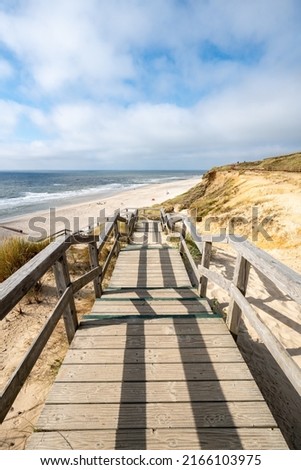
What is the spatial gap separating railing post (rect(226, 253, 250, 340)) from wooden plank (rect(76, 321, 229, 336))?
111mm

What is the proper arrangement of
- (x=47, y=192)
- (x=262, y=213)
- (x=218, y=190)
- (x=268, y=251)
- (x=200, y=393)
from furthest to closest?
(x=47, y=192), (x=218, y=190), (x=262, y=213), (x=268, y=251), (x=200, y=393)

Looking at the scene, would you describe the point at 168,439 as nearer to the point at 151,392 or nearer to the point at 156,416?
the point at 156,416

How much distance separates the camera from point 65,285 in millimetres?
2697

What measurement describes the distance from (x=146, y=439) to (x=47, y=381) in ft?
5.01

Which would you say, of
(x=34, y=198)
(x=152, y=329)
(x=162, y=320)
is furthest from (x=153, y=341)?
(x=34, y=198)

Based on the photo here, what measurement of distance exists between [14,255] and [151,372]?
4.42m

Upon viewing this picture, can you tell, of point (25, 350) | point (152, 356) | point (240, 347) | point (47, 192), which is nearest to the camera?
point (152, 356)

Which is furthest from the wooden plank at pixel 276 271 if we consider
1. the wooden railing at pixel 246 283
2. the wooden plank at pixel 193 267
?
the wooden plank at pixel 193 267

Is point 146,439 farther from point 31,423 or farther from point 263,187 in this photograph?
point 263,187

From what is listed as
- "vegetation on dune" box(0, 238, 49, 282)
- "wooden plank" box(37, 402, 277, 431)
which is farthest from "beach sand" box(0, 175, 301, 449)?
"vegetation on dune" box(0, 238, 49, 282)

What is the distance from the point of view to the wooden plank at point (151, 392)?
2072 millimetres
